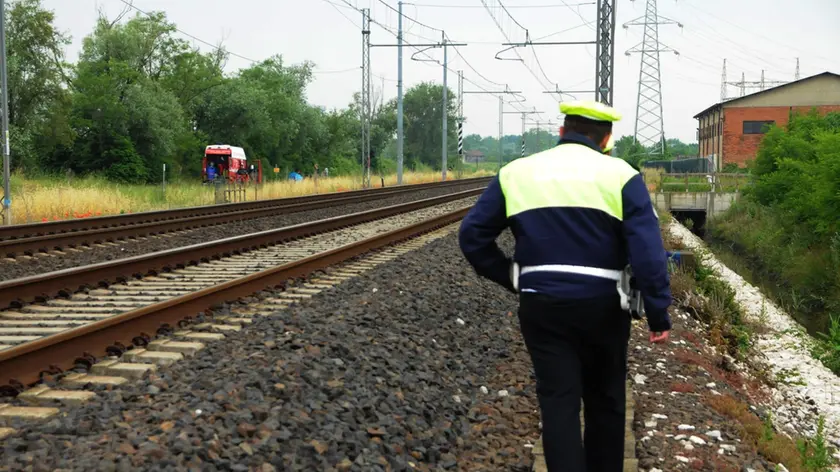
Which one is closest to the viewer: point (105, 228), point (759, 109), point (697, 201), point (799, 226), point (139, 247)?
point (139, 247)

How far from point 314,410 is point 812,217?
2196 cm

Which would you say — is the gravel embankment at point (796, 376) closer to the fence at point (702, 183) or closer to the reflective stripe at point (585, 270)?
the reflective stripe at point (585, 270)

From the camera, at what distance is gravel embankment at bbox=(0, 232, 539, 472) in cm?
429

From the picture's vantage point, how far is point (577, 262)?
366 cm

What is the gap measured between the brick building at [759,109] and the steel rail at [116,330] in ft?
201

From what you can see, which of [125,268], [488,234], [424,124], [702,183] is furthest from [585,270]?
[424,124]

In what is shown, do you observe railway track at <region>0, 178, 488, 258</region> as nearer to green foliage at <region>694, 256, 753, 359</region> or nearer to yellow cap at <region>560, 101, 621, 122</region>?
green foliage at <region>694, 256, 753, 359</region>

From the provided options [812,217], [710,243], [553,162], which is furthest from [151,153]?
[553,162]

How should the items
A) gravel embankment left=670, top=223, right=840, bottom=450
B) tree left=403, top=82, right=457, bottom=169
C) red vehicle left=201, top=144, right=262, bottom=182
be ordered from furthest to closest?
tree left=403, top=82, right=457, bottom=169 → red vehicle left=201, top=144, right=262, bottom=182 → gravel embankment left=670, top=223, right=840, bottom=450

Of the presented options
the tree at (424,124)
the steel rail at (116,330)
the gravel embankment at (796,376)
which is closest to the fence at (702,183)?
the gravel embankment at (796,376)

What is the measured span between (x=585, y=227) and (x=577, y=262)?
147 millimetres

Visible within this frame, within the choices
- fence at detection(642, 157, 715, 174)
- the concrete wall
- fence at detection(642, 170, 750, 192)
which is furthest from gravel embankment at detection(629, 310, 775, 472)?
fence at detection(642, 157, 715, 174)

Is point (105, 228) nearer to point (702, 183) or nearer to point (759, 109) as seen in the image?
point (702, 183)

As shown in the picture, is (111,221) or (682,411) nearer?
(682,411)
